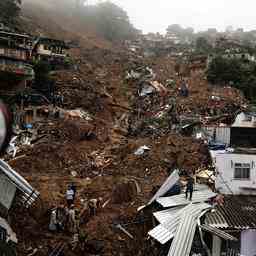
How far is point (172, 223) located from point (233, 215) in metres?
1.51

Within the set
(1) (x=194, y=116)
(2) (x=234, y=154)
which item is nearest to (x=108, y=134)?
(1) (x=194, y=116)

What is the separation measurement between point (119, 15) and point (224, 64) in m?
40.1

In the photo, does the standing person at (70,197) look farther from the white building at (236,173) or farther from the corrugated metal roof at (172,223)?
the white building at (236,173)

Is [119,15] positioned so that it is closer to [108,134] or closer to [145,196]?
[108,134]

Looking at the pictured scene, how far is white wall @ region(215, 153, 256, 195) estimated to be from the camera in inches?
457

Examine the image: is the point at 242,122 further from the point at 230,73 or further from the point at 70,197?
the point at 230,73

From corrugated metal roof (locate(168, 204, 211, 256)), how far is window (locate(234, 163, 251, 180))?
261 cm

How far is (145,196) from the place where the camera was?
39.9 ft

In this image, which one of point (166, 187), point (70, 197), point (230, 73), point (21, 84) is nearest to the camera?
point (166, 187)

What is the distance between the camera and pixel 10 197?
8.77m

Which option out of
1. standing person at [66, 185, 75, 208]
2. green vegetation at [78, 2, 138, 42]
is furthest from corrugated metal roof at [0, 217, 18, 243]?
green vegetation at [78, 2, 138, 42]

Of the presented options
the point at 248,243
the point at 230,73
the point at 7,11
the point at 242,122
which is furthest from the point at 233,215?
the point at 7,11

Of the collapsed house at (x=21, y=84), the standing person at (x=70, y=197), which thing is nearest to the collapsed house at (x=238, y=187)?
the standing person at (x=70, y=197)

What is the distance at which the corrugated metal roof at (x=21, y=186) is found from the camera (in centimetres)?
868
